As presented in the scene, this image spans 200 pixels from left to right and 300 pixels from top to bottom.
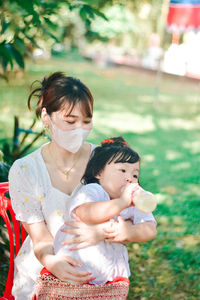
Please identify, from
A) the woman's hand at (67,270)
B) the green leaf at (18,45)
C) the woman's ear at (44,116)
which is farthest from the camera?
the green leaf at (18,45)

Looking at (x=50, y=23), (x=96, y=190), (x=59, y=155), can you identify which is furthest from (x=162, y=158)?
(x=96, y=190)

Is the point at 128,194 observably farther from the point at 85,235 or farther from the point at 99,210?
the point at 85,235

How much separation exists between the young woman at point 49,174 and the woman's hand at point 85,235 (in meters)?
0.04

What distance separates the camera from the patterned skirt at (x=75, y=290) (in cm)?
168

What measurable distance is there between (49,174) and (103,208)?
1.34ft

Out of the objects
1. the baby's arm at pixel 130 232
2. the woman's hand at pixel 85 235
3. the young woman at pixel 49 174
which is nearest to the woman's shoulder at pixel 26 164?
the young woman at pixel 49 174

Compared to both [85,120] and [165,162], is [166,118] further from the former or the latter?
[85,120]

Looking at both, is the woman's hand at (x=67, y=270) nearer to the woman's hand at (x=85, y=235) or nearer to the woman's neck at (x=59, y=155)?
the woman's hand at (x=85, y=235)

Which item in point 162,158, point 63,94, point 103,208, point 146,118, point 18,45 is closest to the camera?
point 103,208

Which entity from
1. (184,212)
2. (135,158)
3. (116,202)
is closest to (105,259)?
(116,202)

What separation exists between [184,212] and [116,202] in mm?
3153

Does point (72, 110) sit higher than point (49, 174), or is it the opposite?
point (72, 110)

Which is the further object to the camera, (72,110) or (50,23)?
(50,23)

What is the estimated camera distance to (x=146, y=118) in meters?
10.7
